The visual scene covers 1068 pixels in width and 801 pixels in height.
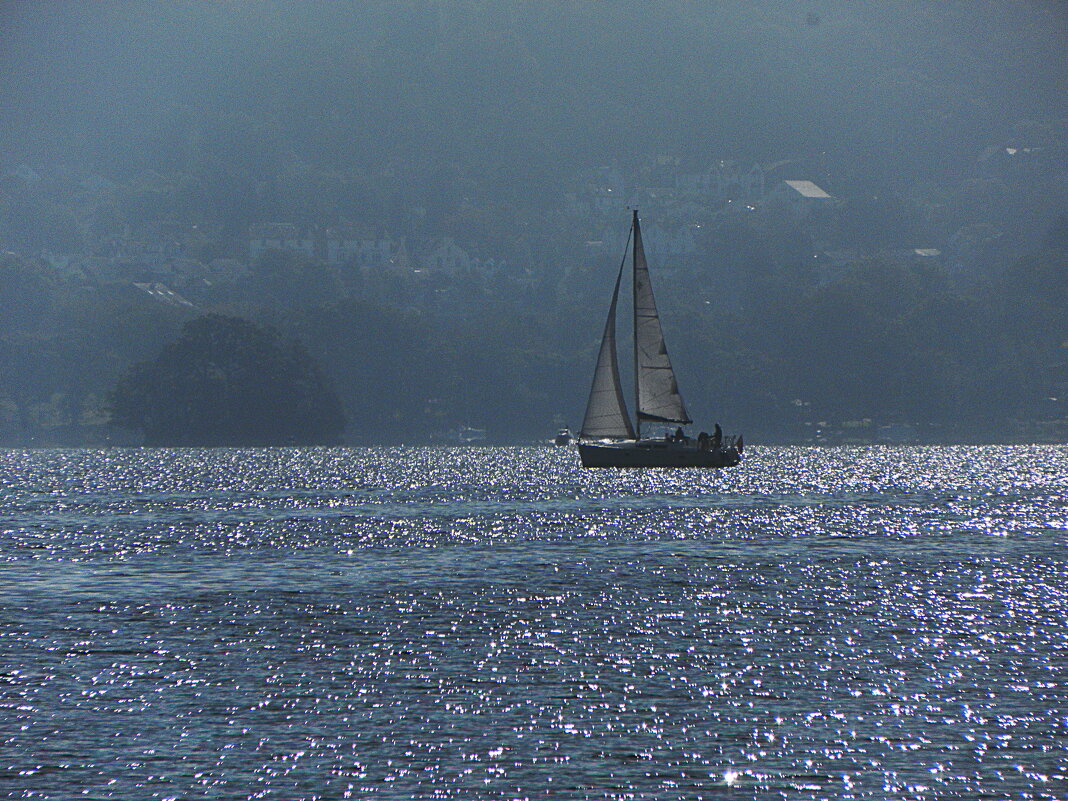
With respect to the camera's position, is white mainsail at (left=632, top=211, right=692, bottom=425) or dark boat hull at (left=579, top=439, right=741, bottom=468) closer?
white mainsail at (left=632, top=211, right=692, bottom=425)

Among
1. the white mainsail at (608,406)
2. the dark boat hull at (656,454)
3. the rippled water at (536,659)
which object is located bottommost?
the rippled water at (536,659)

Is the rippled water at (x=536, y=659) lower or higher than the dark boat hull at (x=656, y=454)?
lower

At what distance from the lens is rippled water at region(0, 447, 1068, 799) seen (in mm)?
34719

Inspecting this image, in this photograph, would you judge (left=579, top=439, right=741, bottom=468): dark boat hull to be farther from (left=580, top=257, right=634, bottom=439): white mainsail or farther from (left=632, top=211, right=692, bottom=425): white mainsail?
(left=632, top=211, right=692, bottom=425): white mainsail

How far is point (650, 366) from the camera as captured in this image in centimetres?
13675

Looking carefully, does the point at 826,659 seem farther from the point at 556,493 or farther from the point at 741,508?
the point at 556,493

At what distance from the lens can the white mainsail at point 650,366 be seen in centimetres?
13638

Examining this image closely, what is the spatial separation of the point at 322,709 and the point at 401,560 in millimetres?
34138

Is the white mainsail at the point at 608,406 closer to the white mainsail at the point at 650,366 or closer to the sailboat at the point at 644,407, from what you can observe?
→ the sailboat at the point at 644,407

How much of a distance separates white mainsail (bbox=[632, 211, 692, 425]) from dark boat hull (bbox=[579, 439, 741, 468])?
2434 mm

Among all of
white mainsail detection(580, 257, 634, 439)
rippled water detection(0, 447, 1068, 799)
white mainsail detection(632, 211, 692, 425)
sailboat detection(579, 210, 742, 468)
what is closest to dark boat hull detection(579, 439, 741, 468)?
sailboat detection(579, 210, 742, 468)

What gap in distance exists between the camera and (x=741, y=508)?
110 meters

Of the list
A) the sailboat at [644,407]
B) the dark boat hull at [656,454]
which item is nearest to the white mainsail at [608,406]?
the sailboat at [644,407]

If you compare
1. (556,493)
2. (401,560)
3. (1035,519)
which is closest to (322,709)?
(401,560)
